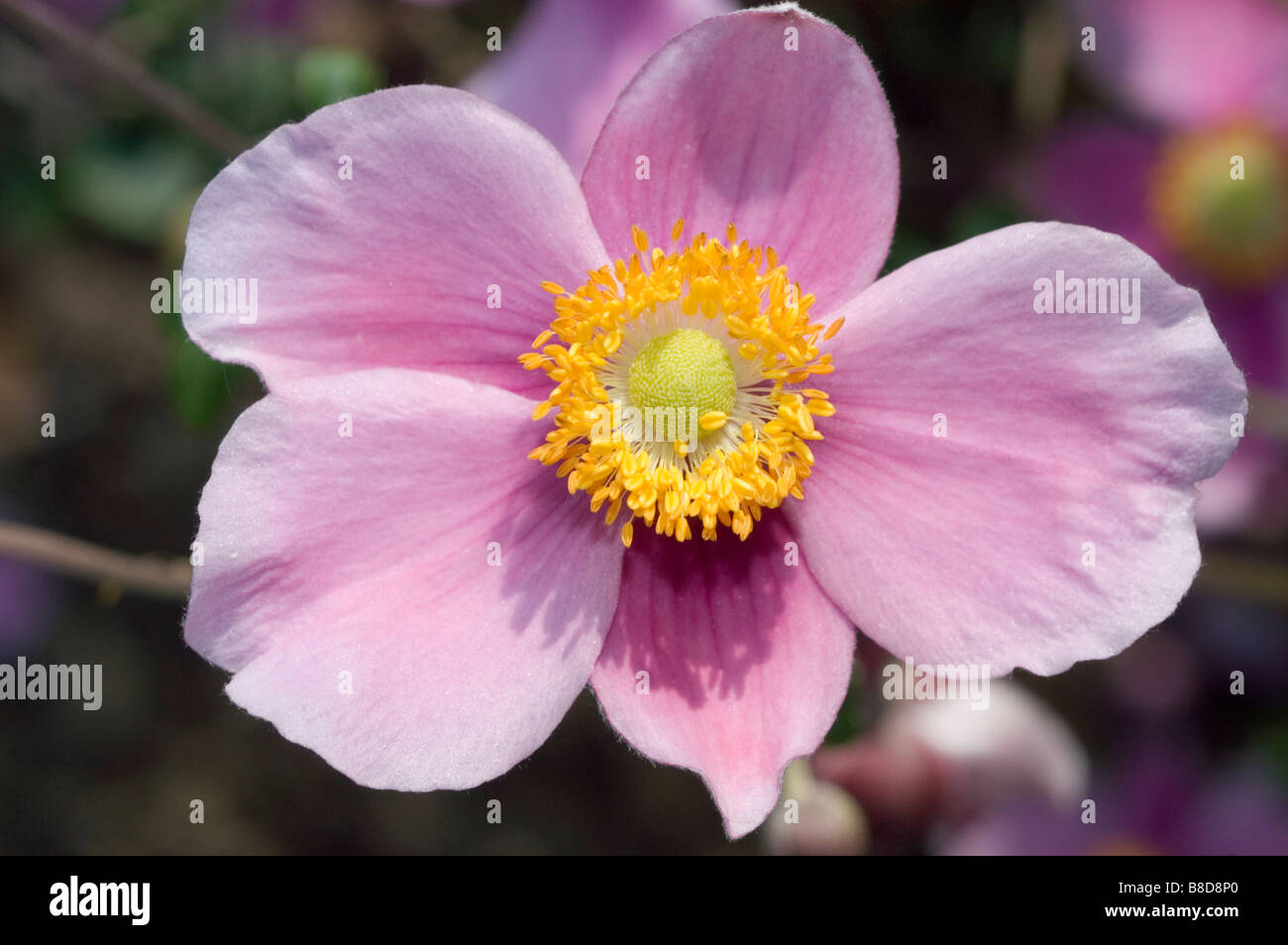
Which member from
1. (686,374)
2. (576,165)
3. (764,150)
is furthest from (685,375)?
(576,165)

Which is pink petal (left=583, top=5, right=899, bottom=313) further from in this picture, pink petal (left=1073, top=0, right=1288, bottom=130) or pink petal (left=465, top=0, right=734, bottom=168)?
pink petal (left=1073, top=0, right=1288, bottom=130)

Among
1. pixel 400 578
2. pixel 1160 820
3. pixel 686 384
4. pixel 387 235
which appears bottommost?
pixel 1160 820

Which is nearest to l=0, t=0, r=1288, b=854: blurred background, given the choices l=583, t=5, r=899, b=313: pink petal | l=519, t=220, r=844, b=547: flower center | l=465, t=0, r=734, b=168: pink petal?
l=465, t=0, r=734, b=168: pink petal

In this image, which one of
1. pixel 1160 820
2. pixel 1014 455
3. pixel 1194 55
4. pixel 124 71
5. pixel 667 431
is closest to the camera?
pixel 1014 455

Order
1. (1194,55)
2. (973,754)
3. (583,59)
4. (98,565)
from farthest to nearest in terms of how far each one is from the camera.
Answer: (1194,55)
(973,754)
(583,59)
(98,565)

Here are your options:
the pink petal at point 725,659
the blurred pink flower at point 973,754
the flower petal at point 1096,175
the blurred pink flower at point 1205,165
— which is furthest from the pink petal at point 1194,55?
the pink petal at point 725,659

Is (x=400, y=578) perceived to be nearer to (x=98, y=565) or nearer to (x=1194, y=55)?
(x=98, y=565)

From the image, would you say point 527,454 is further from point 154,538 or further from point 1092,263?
point 154,538
